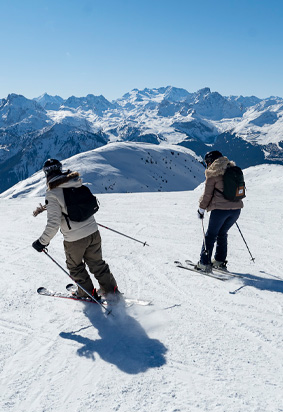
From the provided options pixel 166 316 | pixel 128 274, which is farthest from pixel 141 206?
pixel 166 316

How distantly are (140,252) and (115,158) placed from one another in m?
87.1

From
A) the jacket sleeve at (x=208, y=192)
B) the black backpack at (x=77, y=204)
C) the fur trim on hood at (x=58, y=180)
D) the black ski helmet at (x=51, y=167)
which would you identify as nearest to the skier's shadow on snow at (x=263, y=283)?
the jacket sleeve at (x=208, y=192)

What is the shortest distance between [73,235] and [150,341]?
202 centimetres

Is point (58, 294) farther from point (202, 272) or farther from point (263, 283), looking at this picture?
point (263, 283)

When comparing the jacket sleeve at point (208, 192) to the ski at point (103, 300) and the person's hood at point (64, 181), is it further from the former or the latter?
the person's hood at point (64, 181)

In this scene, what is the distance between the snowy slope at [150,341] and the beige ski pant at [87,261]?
1.55 feet

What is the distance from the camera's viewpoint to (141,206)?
46.5 ft

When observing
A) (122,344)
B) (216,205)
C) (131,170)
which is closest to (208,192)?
(216,205)

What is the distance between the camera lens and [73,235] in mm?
5004

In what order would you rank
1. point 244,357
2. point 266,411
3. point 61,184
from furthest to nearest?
point 61,184 < point 244,357 < point 266,411

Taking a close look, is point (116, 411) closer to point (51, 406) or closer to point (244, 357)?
point (51, 406)

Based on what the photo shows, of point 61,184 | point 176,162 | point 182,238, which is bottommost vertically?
point 176,162

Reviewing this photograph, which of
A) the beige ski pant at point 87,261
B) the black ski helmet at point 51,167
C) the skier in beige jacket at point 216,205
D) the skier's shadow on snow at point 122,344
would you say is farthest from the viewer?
the skier in beige jacket at point 216,205

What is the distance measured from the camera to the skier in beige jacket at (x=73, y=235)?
4.82m
